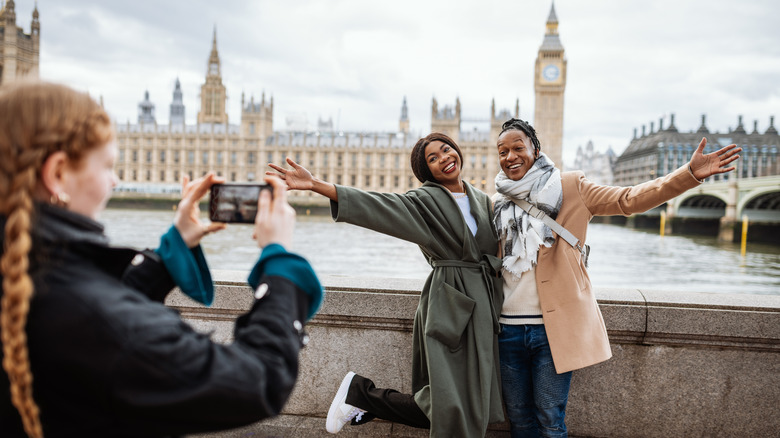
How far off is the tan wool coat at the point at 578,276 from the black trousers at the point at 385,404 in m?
0.52

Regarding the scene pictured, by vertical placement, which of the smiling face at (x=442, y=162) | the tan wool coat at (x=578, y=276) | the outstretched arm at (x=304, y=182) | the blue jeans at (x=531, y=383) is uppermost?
the smiling face at (x=442, y=162)

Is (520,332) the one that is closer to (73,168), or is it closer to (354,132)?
(73,168)

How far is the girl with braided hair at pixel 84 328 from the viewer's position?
2.16 ft

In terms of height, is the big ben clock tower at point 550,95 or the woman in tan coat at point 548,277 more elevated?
the big ben clock tower at point 550,95

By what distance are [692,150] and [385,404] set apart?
2954 inches

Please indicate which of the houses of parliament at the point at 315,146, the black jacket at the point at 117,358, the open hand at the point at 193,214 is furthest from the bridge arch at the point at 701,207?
the black jacket at the point at 117,358

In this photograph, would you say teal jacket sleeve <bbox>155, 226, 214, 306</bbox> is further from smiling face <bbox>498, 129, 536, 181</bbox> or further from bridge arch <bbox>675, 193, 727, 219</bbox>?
bridge arch <bbox>675, 193, 727, 219</bbox>

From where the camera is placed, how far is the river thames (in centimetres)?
1435

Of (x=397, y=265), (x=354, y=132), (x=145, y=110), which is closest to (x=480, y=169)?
(x=354, y=132)

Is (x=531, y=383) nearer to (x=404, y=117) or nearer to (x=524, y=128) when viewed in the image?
(x=524, y=128)

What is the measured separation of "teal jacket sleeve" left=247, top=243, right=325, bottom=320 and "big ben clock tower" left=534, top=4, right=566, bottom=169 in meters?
58.4

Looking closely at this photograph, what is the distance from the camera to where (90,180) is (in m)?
0.73

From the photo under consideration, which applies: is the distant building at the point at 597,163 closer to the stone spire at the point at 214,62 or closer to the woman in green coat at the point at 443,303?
the stone spire at the point at 214,62

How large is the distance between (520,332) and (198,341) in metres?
1.30
